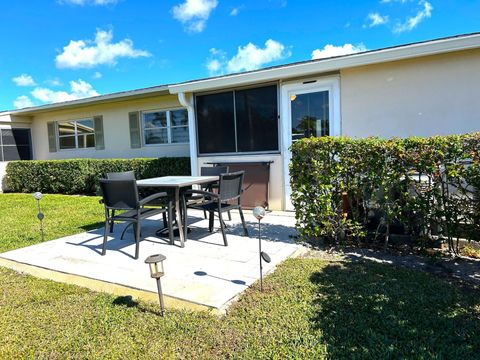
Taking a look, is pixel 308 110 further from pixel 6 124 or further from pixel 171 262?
pixel 6 124

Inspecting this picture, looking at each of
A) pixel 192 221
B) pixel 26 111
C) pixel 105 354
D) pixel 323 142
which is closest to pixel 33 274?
pixel 105 354

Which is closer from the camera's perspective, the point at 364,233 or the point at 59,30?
the point at 364,233

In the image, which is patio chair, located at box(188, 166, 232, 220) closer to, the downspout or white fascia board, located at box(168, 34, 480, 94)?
the downspout

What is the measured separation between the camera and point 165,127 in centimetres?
1045

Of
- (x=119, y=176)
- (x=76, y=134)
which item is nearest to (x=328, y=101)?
(x=119, y=176)

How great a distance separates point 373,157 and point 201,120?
15.2ft

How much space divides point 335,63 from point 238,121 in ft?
7.79

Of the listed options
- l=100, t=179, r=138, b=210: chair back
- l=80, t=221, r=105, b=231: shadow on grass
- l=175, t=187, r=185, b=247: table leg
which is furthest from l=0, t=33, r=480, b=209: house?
l=100, t=179, r=138, b=210: chair back

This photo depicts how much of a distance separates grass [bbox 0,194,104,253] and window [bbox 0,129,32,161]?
400cm

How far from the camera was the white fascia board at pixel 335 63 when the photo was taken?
518cm

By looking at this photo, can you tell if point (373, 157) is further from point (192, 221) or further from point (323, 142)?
point (192, 221)

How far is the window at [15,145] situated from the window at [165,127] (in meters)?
5.85

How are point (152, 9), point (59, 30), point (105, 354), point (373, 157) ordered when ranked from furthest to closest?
point (59, 30) → point (152, 9) → point (373, 157) → point (105, 354)

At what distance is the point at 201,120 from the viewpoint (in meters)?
7.73
